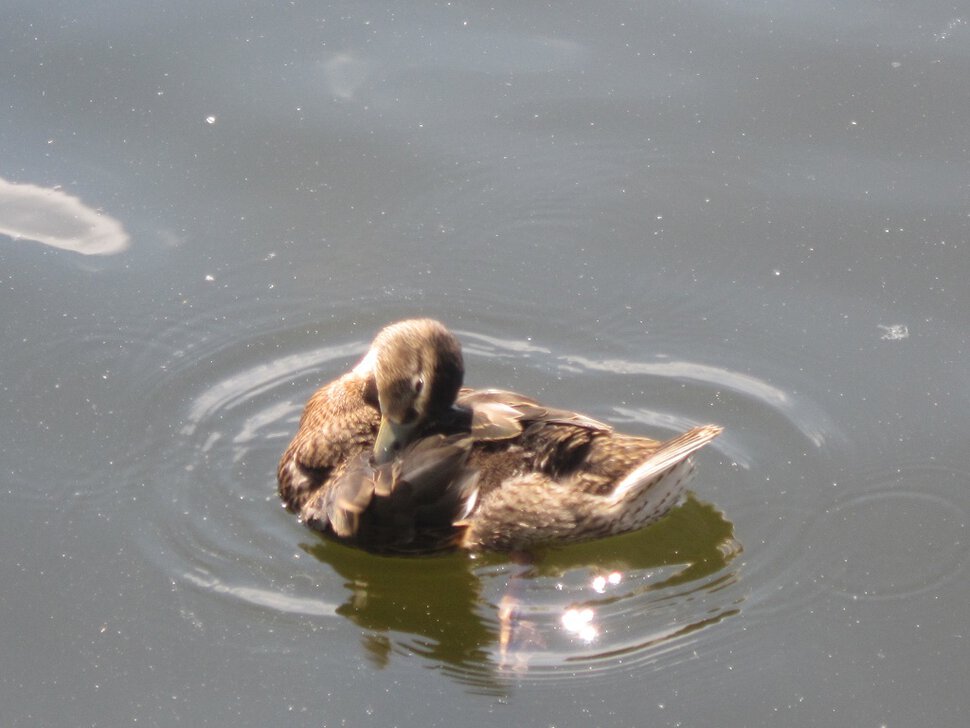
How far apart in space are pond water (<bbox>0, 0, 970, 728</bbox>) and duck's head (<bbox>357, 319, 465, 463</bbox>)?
0.52m

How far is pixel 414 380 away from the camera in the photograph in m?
5.76

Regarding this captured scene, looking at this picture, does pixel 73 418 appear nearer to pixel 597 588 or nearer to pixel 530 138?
pixel 597 588

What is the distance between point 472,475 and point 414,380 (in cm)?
43

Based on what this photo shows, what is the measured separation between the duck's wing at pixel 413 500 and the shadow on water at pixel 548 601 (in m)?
0.13

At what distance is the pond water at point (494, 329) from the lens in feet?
17.3

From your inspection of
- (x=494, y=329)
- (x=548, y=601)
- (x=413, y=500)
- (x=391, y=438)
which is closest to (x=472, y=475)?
(x=413, y=500)

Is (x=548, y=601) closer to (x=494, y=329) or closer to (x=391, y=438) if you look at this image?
(x=391, y=438)

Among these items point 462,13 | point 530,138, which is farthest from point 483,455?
point 462,13

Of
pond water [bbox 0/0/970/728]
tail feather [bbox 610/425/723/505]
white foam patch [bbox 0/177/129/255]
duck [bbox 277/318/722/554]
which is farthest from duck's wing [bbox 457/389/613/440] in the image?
white foam patch [bbox 0/177/129/255]

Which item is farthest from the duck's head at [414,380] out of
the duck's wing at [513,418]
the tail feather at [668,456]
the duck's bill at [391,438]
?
the tail feather at [668,456]

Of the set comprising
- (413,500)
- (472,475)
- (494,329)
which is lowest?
(413,500)

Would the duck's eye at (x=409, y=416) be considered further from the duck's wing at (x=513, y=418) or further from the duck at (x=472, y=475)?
the duck's wing at (x=513, y=418)

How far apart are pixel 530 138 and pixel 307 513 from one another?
2649mm

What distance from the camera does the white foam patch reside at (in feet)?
23.4
